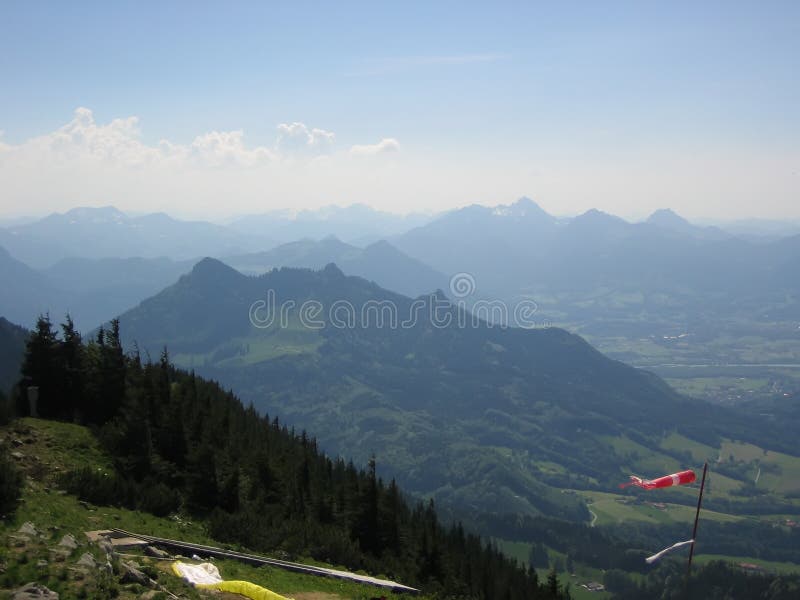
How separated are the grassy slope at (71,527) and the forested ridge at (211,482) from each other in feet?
6.69

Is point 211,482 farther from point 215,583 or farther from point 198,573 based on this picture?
point 215,583

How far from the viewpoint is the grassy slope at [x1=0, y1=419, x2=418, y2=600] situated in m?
25.6

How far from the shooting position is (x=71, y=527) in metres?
34.6

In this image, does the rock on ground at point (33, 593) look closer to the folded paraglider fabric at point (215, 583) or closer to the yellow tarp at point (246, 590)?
the folded paraglider fabric at point (215, 583)

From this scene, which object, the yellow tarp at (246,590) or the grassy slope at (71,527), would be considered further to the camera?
the yellow tarp at (246,590)

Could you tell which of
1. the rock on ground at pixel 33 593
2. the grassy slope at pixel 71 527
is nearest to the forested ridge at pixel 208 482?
the grassy slope at pixel 71 527

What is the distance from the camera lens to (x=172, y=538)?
41750mm

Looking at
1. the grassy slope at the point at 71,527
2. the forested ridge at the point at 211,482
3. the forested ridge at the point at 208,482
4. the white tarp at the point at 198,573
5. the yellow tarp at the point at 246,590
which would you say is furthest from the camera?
the forested ridge at the point at 211,482

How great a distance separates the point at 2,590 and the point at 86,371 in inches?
1866

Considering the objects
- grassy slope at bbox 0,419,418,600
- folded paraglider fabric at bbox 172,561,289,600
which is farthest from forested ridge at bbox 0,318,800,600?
folded paraglider fabric at bbox 172,561,289,600

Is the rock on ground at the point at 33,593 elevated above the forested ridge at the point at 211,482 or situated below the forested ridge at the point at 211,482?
above

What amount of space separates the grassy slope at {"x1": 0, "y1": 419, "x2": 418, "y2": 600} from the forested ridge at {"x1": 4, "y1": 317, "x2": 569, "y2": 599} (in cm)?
204

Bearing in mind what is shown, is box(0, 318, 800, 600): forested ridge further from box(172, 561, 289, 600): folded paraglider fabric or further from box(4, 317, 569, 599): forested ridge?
box(172, 561, 289, 600): folded paraglider fabric

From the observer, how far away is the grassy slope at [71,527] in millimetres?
25594
